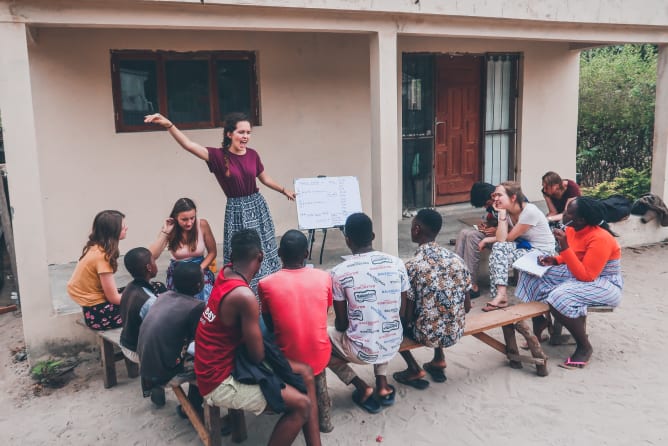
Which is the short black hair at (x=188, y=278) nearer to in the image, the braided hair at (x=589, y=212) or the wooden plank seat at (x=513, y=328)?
the wooden plank seat at (x=513, y=328)

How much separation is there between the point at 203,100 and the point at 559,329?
4.44 m

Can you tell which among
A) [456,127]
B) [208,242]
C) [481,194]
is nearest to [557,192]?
[481,194]

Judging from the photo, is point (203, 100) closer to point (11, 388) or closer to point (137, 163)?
point (137, 163)

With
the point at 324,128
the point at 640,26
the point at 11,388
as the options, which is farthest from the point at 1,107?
the point at 640,26

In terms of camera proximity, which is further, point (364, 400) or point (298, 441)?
point (364, 400)

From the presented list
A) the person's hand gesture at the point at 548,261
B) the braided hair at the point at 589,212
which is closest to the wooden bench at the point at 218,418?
the person's hand gesture at the point at 548,261

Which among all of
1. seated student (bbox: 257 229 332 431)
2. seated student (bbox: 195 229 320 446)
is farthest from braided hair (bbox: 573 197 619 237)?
seated student (bbox: 195 229 320 446)

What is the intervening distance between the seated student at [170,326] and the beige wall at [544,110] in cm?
672

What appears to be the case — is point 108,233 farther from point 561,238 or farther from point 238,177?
point 561,238

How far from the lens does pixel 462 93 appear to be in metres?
9.09

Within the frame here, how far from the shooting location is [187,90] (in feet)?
23.2

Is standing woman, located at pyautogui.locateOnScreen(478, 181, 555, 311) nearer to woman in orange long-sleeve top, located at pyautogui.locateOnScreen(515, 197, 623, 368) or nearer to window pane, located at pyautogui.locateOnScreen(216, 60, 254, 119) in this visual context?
woman in orange long-sleeve top, located at pyautogui.locateOnScreen(515, 197, 623, 368)

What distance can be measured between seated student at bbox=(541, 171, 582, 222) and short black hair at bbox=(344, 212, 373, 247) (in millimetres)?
3101

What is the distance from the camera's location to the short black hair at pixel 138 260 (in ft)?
13.8
